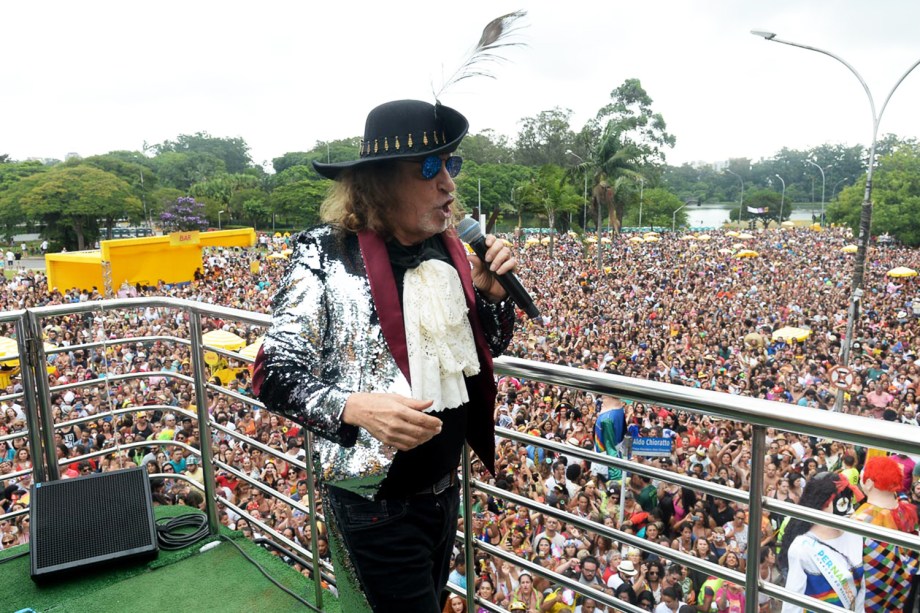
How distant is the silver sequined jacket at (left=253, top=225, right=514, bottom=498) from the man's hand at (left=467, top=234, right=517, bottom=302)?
25 cm

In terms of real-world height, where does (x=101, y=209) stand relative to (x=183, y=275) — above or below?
above

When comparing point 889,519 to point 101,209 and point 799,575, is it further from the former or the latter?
point 101,209

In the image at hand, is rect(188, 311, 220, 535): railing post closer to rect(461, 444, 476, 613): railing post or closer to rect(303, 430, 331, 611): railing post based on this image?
rect(303, 430, 331, 611): railing post

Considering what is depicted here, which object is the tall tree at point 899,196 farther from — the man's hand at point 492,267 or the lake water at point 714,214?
the lake water at point 714,214

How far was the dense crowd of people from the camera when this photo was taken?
12.3ft

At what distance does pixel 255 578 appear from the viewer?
8.38 ft

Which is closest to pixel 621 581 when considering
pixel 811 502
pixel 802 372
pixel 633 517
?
pixel 633 517

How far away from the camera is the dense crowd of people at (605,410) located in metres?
3.76

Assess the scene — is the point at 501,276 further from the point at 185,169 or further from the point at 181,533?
the point at 185,169

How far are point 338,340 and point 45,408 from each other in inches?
82.6

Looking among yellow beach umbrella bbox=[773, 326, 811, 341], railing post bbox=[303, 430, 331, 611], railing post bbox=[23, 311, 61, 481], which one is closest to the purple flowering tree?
yellow beach umbrella bbox=[773, 326, 811, 341]

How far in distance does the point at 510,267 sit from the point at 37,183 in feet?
181

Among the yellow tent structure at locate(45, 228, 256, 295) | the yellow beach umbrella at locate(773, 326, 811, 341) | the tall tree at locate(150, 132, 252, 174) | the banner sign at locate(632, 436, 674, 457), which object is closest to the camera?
the banner sign at locate(632, 436, 674, 457)

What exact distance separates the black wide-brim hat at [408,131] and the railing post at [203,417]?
4.93 feet
